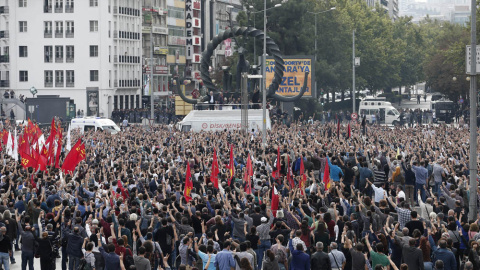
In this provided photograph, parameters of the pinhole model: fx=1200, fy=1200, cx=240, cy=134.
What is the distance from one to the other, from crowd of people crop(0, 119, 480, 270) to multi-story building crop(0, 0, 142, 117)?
70757mm

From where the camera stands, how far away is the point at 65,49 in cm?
9975

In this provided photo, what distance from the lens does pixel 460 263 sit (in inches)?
714

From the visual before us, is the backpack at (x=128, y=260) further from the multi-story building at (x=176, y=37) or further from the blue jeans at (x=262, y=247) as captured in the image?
the multi-story building at (x=176, y=37)

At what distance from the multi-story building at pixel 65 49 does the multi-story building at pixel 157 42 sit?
23.5ft

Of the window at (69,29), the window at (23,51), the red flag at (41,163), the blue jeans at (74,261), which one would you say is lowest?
the blue jeans at (74,261)

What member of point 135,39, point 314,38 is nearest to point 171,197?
point 314,38

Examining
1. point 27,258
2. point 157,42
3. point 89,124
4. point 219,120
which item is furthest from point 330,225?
point 157,42

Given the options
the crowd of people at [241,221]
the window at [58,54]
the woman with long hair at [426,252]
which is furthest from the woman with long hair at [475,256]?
the window at [58,54]

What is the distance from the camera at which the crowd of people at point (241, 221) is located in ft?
54.1

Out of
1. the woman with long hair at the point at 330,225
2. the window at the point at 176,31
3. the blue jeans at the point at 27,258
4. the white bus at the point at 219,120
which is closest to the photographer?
the woman with long hair at the point at 330,225

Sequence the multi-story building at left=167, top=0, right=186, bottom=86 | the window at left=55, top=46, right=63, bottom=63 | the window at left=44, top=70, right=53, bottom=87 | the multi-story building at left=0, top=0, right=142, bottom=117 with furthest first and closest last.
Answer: the multi-story building at left=167, top=0, right=186, bottom=86, the window at left=55, top=46, right=63, bottom=63, the window at left=44, top=70, right=53, bottom=87, the multi-story building at left=0, top=0, right=142, bottom=117

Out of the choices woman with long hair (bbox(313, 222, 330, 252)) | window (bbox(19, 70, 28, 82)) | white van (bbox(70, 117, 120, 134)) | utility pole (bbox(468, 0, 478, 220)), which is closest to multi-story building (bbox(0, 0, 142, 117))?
window (bbox(19, 70, 28, 82))

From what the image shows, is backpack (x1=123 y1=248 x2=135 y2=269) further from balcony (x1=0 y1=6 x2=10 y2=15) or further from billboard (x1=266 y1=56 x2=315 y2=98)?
balcony (x1=0 y1=6 x2=10 y2=15)

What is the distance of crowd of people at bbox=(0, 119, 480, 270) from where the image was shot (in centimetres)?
1650
